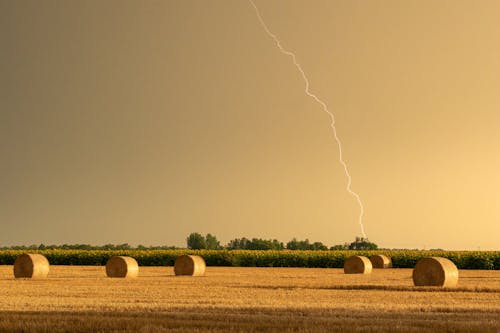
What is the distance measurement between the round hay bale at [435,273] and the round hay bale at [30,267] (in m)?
19.4

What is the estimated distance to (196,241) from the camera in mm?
151375

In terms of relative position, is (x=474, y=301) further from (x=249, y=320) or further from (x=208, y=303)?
(x=249, y=320)

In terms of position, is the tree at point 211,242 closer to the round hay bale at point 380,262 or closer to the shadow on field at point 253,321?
the round hay bale at point 380,262

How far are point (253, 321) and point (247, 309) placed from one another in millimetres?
3327

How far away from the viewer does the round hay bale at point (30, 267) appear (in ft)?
145

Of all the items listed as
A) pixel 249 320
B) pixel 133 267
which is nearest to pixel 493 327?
pixel 249 320

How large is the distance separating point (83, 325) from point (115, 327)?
77 centimetres

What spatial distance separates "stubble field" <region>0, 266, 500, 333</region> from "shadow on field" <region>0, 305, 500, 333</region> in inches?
0.9

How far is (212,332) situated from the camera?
1744 centimetres

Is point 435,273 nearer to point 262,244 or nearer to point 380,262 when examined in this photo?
point 380,262

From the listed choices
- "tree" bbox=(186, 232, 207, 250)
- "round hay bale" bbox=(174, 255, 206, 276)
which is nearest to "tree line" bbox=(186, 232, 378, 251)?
"tree" bbox=(186, 232, 207, 250)

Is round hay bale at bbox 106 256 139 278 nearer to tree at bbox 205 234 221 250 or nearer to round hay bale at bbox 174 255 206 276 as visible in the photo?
round hay bale at bbox 174 255 206 276

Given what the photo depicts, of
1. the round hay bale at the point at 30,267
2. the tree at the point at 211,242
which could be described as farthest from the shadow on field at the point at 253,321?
the tree at the point at 211,242

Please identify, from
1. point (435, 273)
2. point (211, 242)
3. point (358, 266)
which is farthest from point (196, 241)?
point (435, 273)
